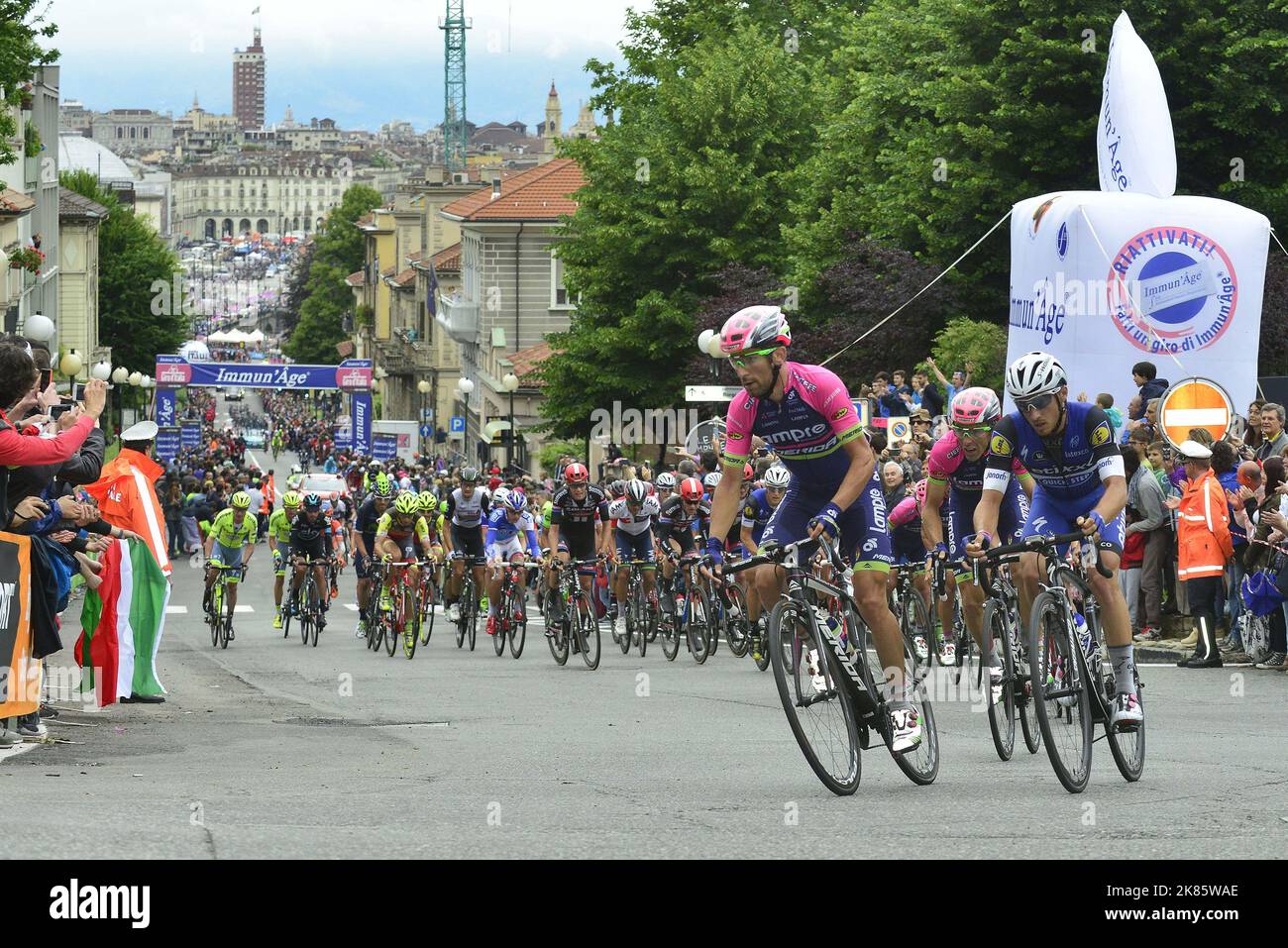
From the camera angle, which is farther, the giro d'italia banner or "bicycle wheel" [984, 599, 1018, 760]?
the giro d'italia banner

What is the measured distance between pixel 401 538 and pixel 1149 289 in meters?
9.54

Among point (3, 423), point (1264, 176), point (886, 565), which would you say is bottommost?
point (886, 565)

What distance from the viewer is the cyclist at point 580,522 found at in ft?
68.0

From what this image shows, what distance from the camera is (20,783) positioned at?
30.8ft

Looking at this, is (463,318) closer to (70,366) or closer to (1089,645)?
(70,366)

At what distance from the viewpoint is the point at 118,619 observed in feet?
44.6

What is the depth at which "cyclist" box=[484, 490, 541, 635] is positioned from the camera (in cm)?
2220

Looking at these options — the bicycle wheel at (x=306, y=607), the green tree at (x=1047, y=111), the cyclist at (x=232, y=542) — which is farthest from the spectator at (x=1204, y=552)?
the green tree at (x=1047, y=111)

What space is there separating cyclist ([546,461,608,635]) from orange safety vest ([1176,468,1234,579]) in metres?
5.56

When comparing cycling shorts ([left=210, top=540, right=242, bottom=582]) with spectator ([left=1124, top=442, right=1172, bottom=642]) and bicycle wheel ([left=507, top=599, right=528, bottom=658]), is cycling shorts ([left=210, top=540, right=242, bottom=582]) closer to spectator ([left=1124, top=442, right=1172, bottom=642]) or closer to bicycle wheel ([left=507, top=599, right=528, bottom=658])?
bicycle wheel ([left=507, top=599, right=528, bottom=658])

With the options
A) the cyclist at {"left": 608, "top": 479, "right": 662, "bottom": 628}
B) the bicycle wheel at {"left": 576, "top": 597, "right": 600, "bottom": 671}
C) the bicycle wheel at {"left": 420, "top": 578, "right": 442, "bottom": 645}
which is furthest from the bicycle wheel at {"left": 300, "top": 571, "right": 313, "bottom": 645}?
the bicycle wheel at {"left": 576, "top": 597, "right": 600, "bottom": 671}

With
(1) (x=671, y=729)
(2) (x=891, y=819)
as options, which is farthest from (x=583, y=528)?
(2) (x=891, y=819)
